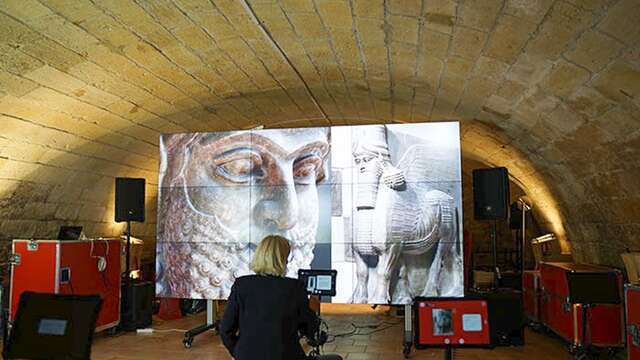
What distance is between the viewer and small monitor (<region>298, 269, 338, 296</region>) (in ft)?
15.1

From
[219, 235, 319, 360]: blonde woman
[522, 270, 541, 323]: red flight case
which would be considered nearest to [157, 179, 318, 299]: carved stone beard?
[219, 235, 319, 360]: blonde woman

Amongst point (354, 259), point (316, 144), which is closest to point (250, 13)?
point (316, 144)

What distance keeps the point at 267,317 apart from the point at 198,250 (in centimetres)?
372

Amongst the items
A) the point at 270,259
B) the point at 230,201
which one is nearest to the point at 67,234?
the point at 230,201

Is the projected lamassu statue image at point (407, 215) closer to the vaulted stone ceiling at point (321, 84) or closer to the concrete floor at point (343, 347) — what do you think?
the concrete floor at point (343, 347)

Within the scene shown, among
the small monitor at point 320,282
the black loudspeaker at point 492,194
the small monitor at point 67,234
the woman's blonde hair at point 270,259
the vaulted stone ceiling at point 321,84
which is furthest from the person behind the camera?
the small monitor at point 67,234

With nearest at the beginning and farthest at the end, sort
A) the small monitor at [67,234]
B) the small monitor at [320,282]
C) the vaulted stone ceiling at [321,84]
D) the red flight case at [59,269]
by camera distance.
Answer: the vaulted stone ceiling at [321,84] < the small monitor at [320,282] < the red flight case at [59,269] < the small monitor at [67,234]

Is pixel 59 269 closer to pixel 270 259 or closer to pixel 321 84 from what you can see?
pixel 321 84

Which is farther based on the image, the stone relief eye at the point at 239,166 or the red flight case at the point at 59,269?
the stone relief eye at the point at 239,166

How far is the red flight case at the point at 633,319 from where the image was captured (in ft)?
15.3

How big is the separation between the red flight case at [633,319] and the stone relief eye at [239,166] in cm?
389

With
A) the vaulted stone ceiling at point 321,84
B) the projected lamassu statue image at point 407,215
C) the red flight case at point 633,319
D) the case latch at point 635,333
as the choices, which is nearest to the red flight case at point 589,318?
the red flight case at point 633,319

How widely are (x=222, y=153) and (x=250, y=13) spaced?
7.44ft

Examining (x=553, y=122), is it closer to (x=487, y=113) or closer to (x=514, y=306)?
(x=487, y=113)
